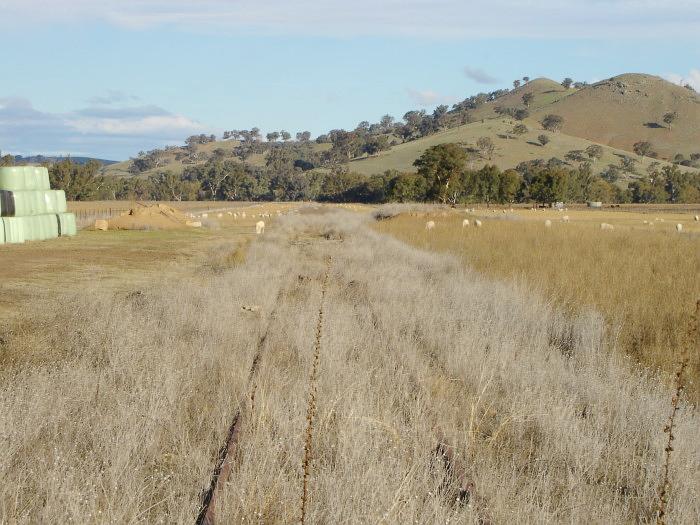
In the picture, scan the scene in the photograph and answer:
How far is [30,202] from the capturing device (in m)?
27.4

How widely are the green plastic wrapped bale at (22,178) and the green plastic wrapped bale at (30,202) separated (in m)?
0.25

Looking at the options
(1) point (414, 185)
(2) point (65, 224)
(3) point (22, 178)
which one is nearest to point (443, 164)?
(1) point (414, 185)

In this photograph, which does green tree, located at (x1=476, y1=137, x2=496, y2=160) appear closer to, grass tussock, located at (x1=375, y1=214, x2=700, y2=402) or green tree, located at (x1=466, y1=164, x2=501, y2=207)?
green tree, located at (x1=466, y1=164, x2=501, y2=207)

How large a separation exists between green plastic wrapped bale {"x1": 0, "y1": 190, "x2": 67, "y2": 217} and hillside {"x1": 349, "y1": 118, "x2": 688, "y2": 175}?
139 meters

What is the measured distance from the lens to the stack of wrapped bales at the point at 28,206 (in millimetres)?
25969

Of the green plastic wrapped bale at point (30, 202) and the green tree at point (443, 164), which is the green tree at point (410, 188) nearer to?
the green tree at point (443, 164)

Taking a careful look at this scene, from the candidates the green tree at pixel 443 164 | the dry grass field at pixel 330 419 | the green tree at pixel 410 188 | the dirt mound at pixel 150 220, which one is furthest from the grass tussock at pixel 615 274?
the green tree at pixel 410 188

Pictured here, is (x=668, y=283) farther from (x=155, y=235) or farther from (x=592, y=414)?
(x=155, y=235)

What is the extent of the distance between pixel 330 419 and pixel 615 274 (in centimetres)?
1113

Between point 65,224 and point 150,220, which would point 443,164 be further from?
point 65,224

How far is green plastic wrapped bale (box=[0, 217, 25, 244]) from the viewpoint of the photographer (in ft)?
84.4

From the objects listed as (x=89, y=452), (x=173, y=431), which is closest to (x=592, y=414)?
(x=173, y=431)

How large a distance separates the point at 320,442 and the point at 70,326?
507 cm

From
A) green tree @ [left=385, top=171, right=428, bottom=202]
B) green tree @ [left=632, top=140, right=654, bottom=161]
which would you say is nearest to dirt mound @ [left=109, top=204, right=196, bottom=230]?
green tree @ [left=385, top=171, right=428, bottom=202]
